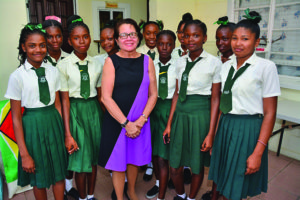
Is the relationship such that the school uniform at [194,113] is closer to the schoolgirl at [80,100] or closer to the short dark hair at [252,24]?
the short dark hair at [252,24]

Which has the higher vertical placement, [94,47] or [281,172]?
[94,47]

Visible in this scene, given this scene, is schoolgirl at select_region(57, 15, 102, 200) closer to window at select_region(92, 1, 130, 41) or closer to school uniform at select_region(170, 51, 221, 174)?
school uniform at select_region(170, 51, 221, 174)

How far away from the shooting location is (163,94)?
2.16 meters

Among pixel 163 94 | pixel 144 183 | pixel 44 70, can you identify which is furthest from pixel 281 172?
pixel 44 70

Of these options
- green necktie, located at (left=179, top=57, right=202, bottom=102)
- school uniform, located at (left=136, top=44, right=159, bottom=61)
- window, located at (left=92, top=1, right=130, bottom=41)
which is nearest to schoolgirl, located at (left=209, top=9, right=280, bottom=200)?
green necktie, located at (left=179, top=57, right=202, bottom=102)

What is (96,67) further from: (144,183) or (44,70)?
(144,183)

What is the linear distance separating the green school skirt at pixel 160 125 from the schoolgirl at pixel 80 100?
1.81 feet

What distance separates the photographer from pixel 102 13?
249 inches

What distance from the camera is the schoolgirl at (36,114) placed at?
168cm

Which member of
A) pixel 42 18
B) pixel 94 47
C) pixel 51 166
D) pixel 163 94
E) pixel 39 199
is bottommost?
pixel 39 199

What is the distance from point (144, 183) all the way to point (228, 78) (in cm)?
168

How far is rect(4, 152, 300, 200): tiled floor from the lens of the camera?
2.49 m

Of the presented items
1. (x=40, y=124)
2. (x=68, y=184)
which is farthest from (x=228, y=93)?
(x=68, y=184)

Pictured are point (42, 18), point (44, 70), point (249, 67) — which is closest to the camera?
point (249, 67)
